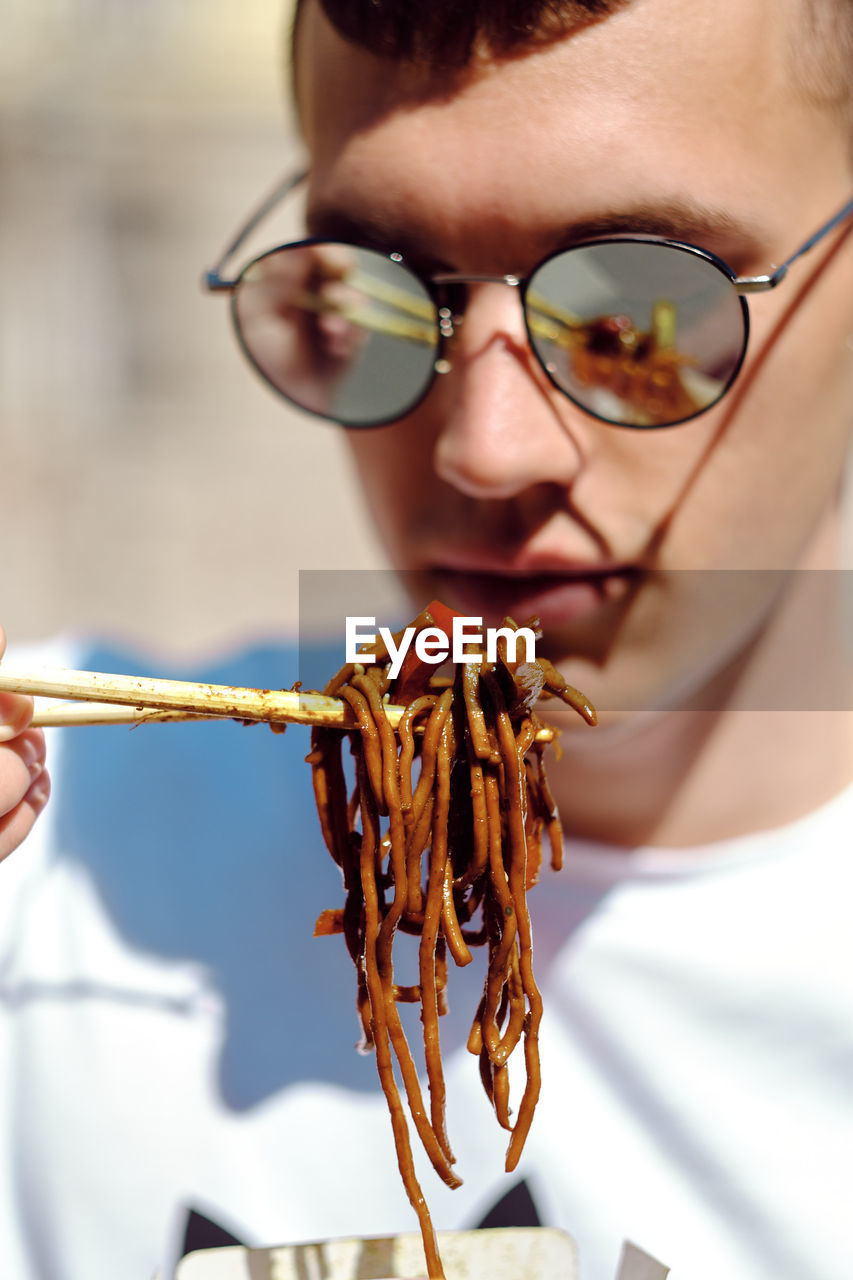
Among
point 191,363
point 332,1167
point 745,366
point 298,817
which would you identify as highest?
point 191,363

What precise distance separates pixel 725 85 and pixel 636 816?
1.67 metres

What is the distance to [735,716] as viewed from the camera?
273cm

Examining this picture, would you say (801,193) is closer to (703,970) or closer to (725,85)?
(725,85)

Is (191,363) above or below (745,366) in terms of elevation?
above

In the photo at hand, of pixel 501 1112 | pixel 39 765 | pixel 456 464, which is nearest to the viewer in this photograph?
pixel 501 1112

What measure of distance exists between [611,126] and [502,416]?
56cm

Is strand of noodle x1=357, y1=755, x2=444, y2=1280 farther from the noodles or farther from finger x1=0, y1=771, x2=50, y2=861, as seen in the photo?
finger x1=0, y1=771, x2=50, y2=861

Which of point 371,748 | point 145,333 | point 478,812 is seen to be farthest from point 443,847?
point 145,333

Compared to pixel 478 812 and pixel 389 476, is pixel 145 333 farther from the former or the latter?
pixel 478 812

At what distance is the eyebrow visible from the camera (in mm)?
2012

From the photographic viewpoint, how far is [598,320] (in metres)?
2.16

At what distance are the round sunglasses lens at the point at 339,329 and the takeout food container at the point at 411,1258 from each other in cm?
169

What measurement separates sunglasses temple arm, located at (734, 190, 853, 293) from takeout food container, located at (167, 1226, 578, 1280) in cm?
184

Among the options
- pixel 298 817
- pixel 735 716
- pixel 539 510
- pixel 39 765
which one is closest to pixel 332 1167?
pixel 298 817
